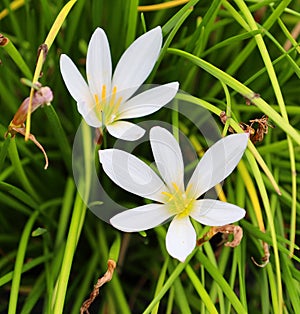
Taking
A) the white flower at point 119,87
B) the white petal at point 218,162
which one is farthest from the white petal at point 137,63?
the white petal at point 218,162

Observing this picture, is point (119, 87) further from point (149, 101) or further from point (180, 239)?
point (180, 239)

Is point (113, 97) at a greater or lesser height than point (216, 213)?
greater

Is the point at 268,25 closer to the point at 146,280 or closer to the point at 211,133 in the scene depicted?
the point at 211,133

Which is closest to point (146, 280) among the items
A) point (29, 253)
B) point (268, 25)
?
point (29, 253)

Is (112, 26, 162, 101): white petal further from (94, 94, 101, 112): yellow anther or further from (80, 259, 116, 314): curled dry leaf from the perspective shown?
(80, 259, 116, 314): curled dry leaf

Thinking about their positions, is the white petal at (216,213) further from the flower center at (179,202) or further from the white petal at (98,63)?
the white petal at (98,63)

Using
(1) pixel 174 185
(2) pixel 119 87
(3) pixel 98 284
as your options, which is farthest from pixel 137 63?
(3) pixel 98 284
